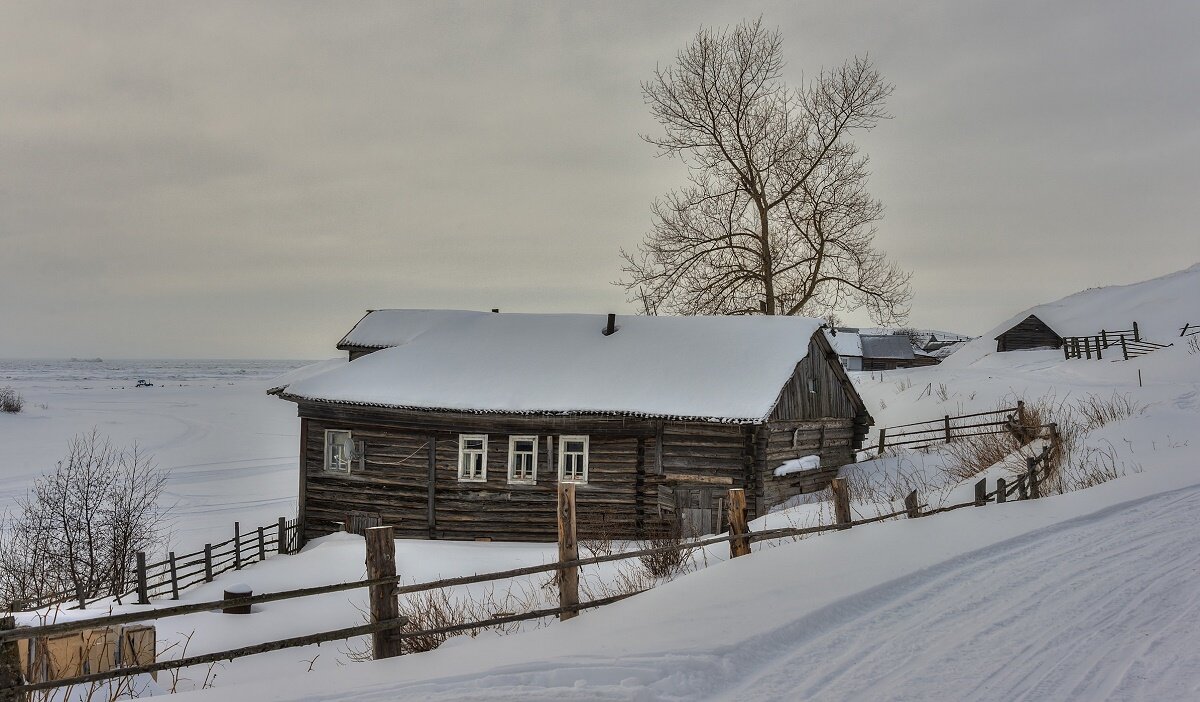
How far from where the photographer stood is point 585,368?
2031cm

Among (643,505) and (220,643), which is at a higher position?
(643,505)

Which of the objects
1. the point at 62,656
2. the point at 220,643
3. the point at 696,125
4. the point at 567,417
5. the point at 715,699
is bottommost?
the point at 220,643

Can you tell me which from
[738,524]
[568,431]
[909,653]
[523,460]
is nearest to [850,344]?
[568,431]

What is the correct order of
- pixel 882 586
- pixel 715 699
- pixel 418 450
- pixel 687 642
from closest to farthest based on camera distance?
pixel 715 699 → pixel 687 642 → pixel 882 586 → pixel 418 450

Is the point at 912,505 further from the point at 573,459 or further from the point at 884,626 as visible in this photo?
the point at 573,459

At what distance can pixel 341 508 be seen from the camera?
20.6m

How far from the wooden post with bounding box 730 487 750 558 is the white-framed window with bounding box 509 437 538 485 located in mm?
10692

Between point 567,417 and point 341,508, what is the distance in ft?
21.9

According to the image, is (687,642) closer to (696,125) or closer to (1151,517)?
(1151,517)

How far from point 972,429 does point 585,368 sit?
14724 mm

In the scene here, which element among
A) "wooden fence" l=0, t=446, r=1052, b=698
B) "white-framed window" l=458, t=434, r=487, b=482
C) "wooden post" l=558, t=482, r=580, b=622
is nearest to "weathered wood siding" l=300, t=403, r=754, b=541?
"white-framed window" l=458, t=434, r=487, b=482

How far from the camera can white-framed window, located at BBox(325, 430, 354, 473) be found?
20.5 metres

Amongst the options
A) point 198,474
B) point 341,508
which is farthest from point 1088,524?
point 198,474

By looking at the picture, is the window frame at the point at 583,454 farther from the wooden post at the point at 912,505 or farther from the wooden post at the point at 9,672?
the wooden post at the point at 9,672
